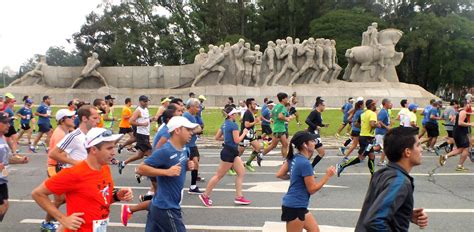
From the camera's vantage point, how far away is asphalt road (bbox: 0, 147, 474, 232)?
6840 mm

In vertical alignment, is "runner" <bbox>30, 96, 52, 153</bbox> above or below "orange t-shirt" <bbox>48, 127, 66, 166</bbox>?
below

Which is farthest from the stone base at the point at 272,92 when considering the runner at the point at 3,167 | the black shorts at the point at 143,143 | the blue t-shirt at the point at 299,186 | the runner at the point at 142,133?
the blue t-shirt at the point at 299,186

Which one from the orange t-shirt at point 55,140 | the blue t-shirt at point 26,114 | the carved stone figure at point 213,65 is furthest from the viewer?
the carved stone figure at point 213,65

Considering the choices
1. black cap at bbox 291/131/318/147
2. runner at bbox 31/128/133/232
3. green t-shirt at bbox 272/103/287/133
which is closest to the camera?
runner at bbox 31/128/133/232

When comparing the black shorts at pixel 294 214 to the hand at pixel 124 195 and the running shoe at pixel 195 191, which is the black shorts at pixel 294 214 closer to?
the hand at pixel 124 195

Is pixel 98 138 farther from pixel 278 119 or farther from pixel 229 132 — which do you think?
pixel 278 119

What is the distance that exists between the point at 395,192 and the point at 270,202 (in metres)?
5.43

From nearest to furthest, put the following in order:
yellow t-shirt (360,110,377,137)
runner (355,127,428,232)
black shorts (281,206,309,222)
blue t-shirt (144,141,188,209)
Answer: runner (355,127,428,232), blue t-shirt (144,141,188,209), black shorts (281,206,309,222), yellow t-shirt (360,110,377,137)

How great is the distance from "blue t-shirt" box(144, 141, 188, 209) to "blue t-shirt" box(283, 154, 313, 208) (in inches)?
43.3

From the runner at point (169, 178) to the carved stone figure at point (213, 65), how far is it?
3152 centimetres

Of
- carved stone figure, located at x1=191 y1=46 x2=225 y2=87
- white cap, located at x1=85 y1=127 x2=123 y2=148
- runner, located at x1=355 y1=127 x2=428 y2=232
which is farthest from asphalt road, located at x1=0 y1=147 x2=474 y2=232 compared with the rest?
carved stone figure, located at x1=191 y1=46 x2=225 y2=87

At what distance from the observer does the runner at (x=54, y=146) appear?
600 centimetres

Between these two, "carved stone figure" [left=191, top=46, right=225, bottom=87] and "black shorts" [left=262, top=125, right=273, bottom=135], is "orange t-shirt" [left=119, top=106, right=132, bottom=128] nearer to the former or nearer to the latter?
"black shorts" [left=262, top=125, right=273, bottom=135]

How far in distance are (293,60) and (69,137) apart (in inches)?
1254
